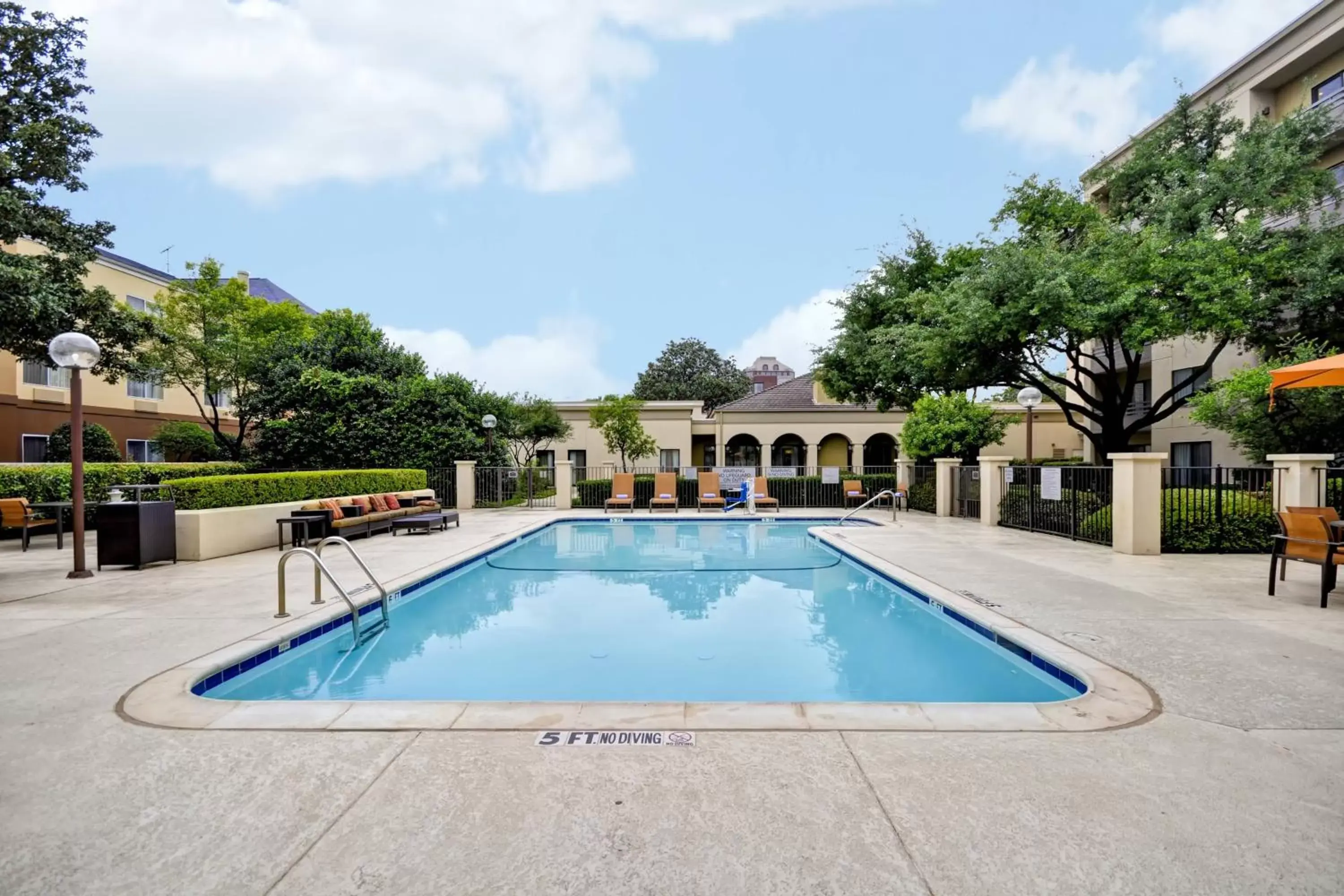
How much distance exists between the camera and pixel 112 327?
1518 cm

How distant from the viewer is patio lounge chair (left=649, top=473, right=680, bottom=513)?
Answer: 1892 cm

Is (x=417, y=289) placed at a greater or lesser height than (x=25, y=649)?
greater

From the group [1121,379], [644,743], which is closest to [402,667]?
[644,743]

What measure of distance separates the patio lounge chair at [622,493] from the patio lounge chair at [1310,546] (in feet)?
46.8

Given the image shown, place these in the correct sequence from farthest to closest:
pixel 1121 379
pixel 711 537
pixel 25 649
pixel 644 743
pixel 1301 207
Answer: pixel 1121 379 < pixel 1301 207 < pixel 711 537 < pixel 25 649 < pixel 644 743

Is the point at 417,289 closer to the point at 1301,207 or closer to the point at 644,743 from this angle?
the point at 644,743

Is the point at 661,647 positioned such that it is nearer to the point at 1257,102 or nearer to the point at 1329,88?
the point at 1329,88

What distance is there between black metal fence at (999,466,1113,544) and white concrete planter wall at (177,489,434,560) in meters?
13.3

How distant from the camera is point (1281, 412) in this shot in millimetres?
13461

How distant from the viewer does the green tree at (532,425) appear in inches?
1035

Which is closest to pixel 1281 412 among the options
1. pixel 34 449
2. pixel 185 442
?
pixel 185 442

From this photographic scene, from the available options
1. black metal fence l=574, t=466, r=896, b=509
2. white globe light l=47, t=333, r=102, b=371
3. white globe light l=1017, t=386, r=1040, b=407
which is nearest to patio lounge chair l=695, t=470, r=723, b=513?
black metal fence l=574, t=466, r=896, b=509

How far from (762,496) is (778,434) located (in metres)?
13.1

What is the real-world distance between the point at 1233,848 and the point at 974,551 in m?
8.36
